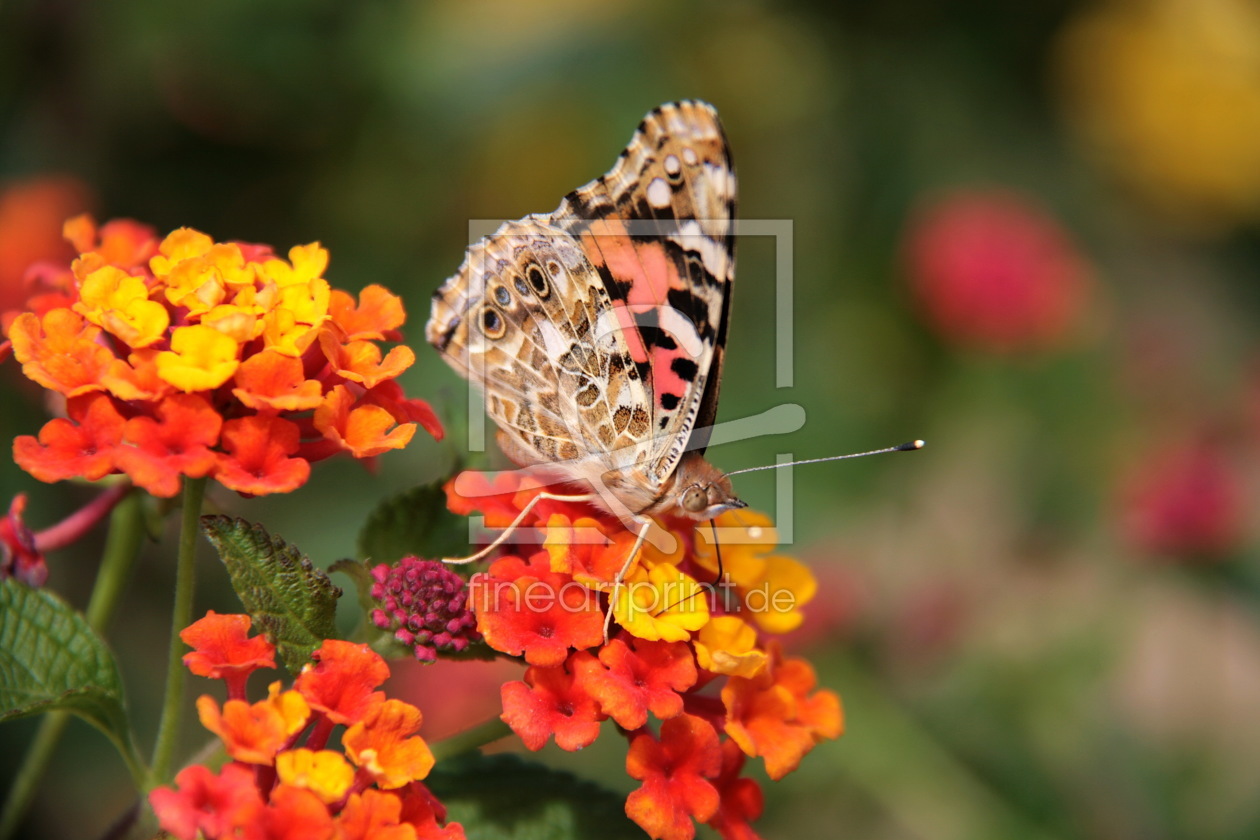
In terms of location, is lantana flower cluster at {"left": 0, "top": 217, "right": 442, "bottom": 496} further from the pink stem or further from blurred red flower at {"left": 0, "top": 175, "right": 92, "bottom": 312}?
blurred red flower at {"left": 0, "top": 175, "right": 92, "bottom": 312}

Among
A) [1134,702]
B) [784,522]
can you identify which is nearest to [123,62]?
[784,522]

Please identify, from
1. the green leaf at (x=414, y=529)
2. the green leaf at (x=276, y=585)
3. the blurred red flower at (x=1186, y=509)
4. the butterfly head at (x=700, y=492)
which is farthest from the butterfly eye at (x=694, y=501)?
the blurred red flower at (x=1186, y=509)

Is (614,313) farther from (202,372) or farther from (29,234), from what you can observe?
(29,234)

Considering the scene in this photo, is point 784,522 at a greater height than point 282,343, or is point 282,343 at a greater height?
point 282,343

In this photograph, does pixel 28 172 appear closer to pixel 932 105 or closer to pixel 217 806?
pixel 217 806

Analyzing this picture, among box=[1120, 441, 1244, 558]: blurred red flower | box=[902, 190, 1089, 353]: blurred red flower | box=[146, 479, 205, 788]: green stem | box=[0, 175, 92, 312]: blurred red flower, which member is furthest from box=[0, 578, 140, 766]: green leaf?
box=[902, 190, 1089, 353]: blurred red flower

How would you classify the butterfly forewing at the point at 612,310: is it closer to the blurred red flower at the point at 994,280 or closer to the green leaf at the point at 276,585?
the green leaf at the point at 276,585
